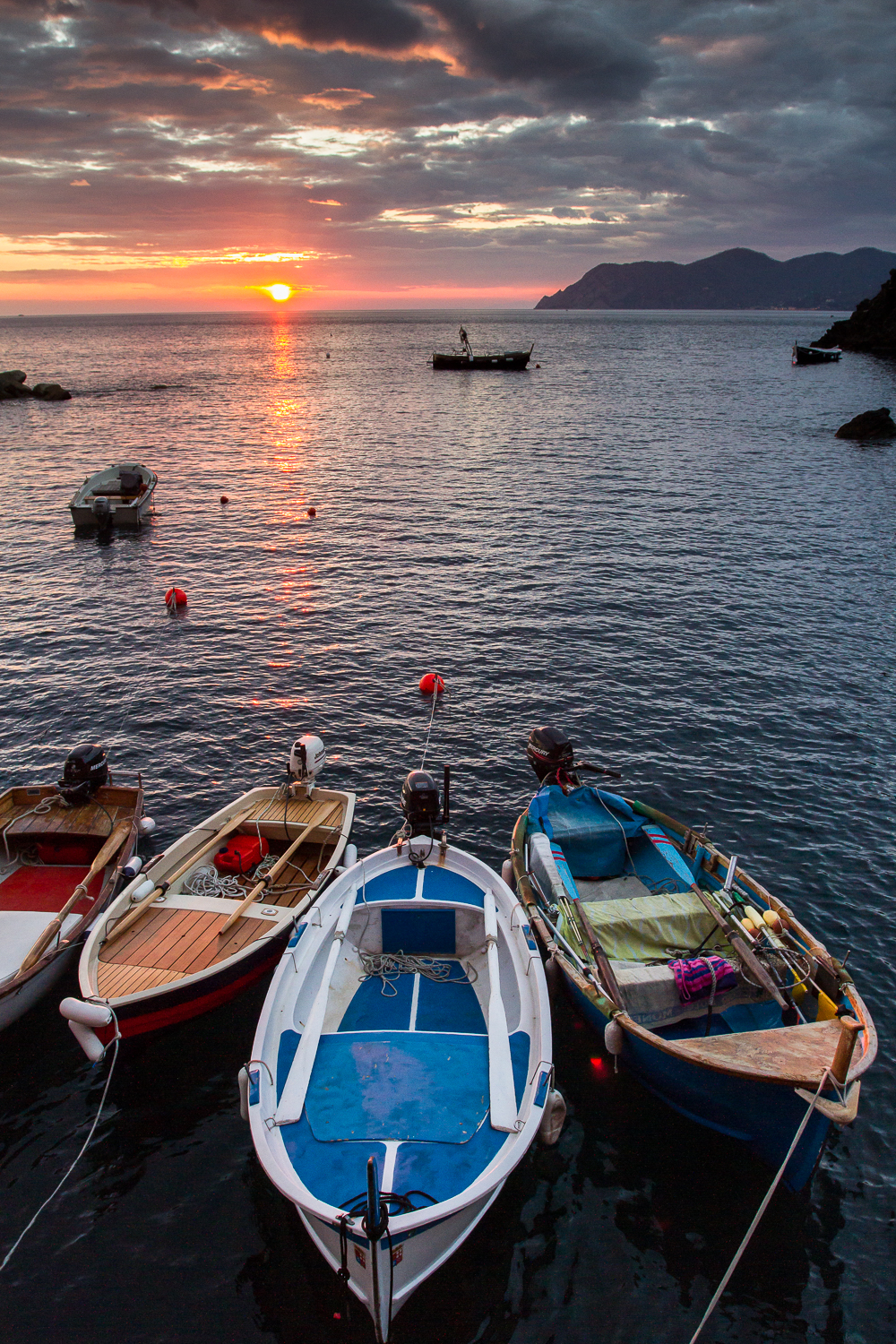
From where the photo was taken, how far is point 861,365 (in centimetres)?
13162

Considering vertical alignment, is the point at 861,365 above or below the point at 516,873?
above

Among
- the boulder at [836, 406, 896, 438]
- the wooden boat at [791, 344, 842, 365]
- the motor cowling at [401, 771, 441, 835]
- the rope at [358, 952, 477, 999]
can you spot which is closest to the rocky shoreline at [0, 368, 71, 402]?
the boulder at [836, 406, 896, 438]

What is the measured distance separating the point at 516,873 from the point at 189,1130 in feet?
24.0

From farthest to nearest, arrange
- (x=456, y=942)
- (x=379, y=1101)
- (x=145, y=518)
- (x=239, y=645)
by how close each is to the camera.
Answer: (x=145, y=518)
(x=239, y=645)
(x=456, y=942)
(x=379, y=1101)

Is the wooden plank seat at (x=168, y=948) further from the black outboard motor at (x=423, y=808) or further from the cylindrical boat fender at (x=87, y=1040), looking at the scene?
the black outboard motor at (x=423, y=808)

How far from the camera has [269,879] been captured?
15.0 m

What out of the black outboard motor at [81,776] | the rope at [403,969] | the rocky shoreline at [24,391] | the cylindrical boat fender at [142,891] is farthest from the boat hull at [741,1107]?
the rocky shoreline at [24,391]

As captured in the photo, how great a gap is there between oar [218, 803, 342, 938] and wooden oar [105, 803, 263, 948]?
1.44 m

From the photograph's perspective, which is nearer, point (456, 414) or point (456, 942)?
point (456, 942)

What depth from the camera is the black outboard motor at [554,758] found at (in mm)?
17828

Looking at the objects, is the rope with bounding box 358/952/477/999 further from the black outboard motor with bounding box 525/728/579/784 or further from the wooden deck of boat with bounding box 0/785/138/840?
the wooden deck of boat with bounding box 0/785/138/840

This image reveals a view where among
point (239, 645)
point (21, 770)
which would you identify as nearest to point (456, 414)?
point (239, 645)

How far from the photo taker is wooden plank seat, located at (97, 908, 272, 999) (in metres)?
12.4

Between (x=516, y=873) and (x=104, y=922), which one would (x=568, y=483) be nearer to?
(x=516, y=873)
